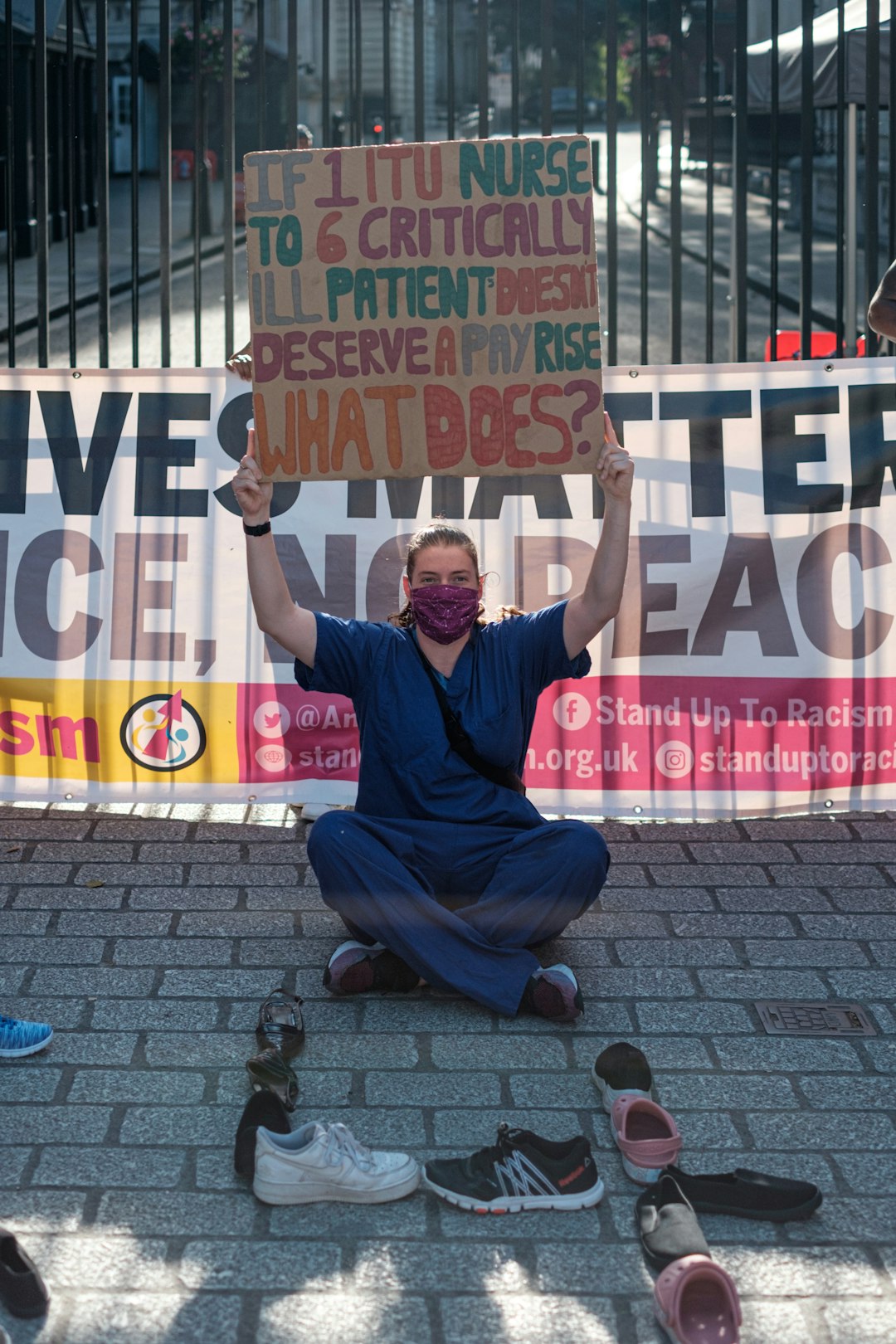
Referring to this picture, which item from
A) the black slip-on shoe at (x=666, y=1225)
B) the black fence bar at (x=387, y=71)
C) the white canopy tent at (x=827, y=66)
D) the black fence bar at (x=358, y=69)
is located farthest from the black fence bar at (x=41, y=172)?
the white canopy tent at (x=827, y=66)

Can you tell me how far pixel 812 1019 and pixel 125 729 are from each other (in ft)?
8.56

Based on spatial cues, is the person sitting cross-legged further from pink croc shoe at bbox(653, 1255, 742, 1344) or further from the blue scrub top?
pink croc shoe at bbox(653, 1255, 742, 1344)

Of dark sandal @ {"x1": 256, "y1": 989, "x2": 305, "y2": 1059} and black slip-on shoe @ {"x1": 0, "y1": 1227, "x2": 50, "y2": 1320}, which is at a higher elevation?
dark sandal @ {"x1": 256, "y1": 989, "x2": 305, "y2": 1059}

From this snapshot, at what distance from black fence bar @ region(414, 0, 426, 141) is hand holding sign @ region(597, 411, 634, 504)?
1321mm

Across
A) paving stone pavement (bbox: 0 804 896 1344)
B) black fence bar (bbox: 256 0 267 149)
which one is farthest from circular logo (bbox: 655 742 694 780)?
black fence bar (bbox: 256 0 267 149)

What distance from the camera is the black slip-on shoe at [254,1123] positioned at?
11.2ft

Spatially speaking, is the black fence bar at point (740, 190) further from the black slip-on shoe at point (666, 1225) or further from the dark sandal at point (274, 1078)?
the black slip-on shoe at point (666, 1225)

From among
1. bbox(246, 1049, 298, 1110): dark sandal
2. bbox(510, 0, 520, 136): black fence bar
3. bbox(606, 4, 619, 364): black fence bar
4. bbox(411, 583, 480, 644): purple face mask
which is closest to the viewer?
bbox(246, 1049, 298, 1110): dark sandal

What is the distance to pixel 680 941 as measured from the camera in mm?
4770

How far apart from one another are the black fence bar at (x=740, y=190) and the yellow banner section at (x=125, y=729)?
2.20 meters

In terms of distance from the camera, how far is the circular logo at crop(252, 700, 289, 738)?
5645 millimetres

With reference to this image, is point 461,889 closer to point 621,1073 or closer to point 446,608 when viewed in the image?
point 446,608

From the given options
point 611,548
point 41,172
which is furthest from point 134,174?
point 611,548

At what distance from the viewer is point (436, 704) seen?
447 centimetres
